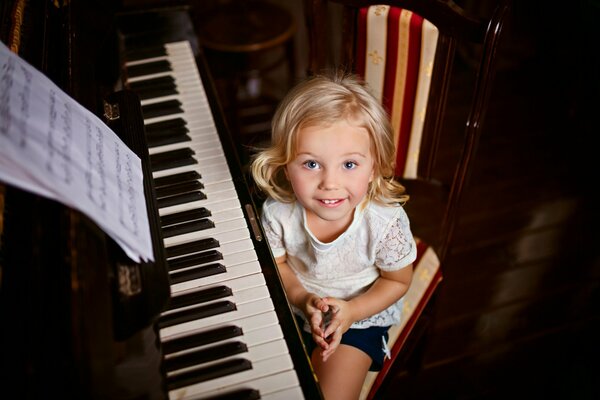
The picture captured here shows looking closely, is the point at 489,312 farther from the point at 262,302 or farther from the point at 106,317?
the point at 106,317

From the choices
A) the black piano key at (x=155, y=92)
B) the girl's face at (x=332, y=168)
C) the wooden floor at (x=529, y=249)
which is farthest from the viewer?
the wooden floor at (x=529, y=249)

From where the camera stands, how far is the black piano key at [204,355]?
103 cm

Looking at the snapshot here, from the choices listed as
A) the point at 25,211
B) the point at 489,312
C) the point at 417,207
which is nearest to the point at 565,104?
the point at 417,207

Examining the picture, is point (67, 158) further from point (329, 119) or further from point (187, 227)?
point (329, 119)

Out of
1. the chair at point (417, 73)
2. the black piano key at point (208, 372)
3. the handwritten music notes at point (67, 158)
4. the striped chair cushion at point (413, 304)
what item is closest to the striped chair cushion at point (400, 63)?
the chair at point (417, 73)

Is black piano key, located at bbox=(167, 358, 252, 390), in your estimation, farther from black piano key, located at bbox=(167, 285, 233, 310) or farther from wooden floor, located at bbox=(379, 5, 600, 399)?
wooden floor, located at bbox=(379, 5, 600, 399)

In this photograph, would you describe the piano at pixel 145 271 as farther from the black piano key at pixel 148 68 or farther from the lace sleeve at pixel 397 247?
the lace sleeve at pixel 397 247

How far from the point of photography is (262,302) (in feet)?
3.74

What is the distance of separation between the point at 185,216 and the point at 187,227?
4cm

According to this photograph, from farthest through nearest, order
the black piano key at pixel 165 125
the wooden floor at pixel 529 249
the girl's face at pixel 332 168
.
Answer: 1. the wooden floor at pixel 529 249
2. the black piano key at pixel 165 125
3. the girl's face at pixel 332 168

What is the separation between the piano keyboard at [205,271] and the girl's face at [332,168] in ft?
0.60

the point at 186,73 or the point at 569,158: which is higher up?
the point at 186,73

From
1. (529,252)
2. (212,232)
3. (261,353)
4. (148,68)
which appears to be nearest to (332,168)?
(212,232)

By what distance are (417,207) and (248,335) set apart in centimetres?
174
